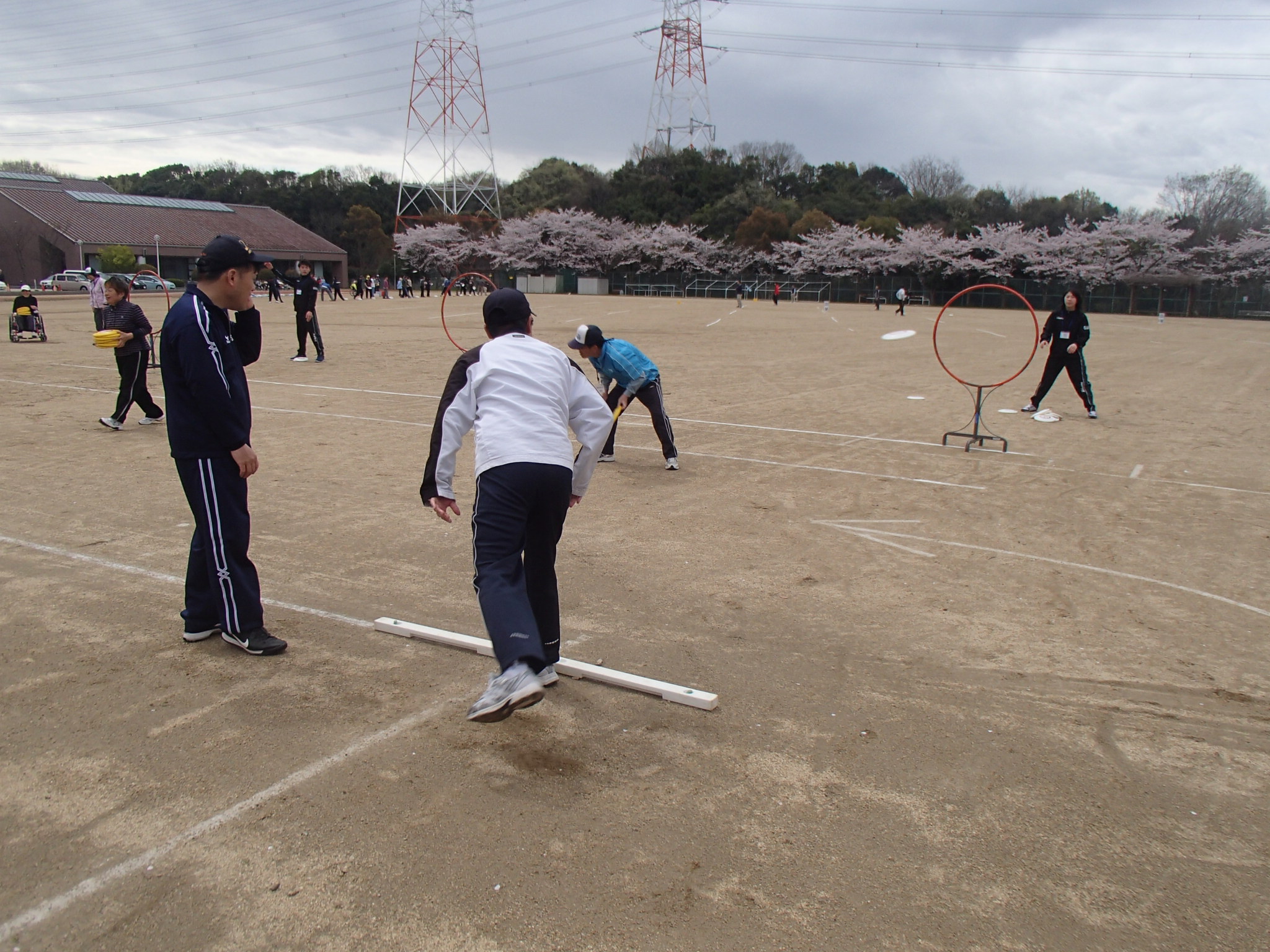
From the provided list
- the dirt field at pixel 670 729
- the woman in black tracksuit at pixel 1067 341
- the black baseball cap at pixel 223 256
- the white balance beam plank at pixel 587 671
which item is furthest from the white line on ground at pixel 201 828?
the woman in black tracksuit at pixel 1067 341

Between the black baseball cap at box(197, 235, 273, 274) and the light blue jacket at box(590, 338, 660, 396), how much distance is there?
451 centimetres

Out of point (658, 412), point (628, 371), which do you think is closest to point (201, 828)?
point (628, 371)

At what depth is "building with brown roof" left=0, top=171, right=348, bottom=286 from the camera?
64.2 m

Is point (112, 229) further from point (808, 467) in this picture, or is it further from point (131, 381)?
point (808, 467)

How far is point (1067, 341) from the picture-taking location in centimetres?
1305

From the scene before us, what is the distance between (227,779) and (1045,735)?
11.2 feet

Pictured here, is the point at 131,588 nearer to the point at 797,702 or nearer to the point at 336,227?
the point at 797,702

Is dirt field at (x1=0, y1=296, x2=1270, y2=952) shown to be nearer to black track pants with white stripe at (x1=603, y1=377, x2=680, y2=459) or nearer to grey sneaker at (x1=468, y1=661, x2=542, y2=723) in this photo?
grey sneaker at (x1=468, y1=661, x2=542, y2=723)

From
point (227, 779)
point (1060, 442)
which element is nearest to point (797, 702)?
point (227, 779)

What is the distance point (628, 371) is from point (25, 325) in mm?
21748

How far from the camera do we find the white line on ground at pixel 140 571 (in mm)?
5098

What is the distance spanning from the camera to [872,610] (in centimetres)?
548

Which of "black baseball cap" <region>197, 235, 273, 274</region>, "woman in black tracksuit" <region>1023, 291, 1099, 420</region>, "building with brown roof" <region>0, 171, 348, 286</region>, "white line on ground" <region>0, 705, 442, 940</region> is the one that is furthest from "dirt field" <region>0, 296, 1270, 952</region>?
"building with brown roof" <region>0, 171, 348, 286</region>

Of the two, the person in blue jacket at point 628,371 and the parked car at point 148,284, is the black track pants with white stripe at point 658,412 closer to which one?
the person in blue jacket at point 628,371
